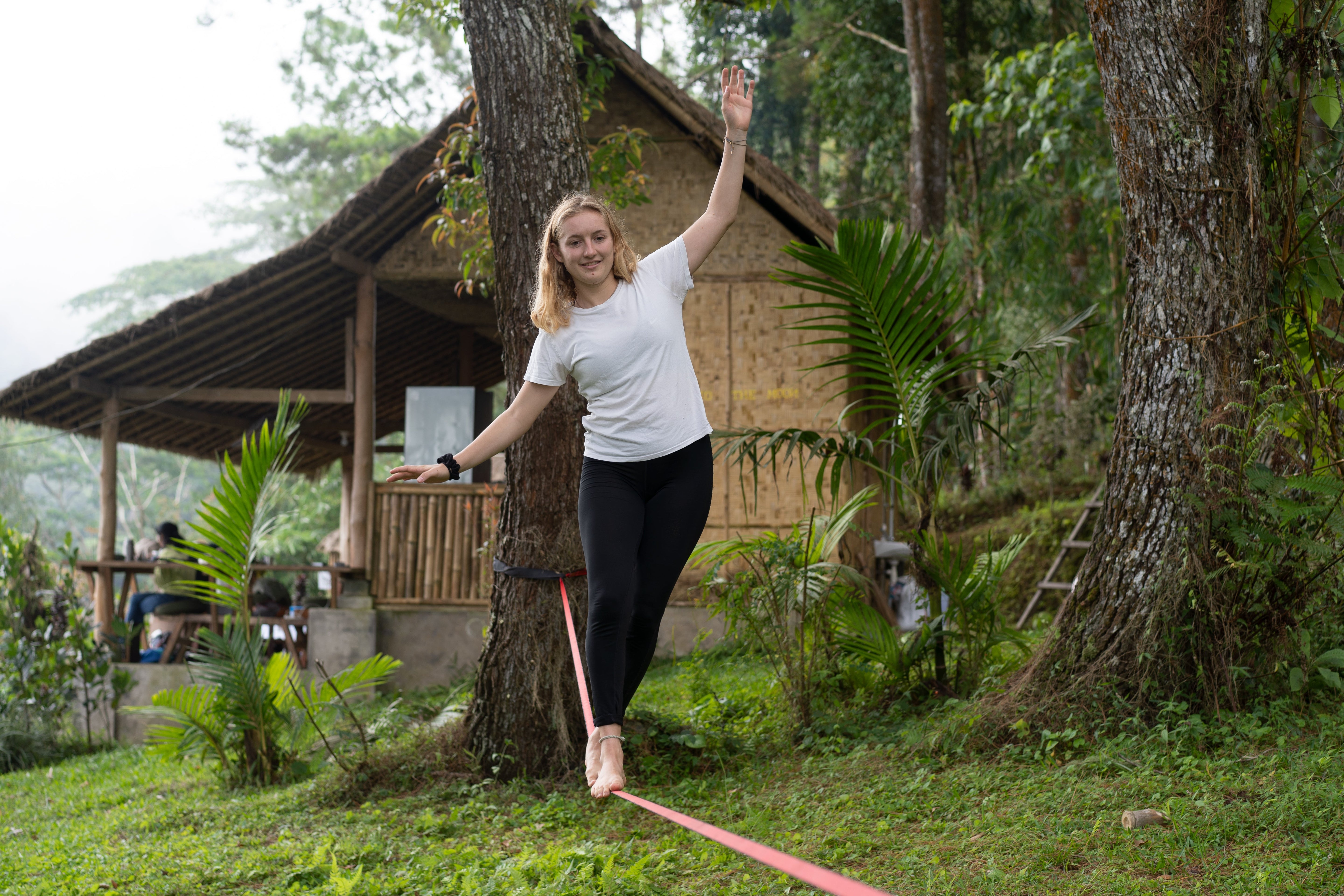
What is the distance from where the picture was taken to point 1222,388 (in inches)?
154

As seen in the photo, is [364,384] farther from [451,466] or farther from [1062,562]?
[1062,562]

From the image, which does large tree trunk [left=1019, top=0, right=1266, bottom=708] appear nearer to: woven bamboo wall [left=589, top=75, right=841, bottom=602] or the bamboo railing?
woven bamboo wall [left=589, top=75, right=841, bottom=602]

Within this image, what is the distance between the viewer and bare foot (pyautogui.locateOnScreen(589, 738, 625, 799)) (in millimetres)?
2867

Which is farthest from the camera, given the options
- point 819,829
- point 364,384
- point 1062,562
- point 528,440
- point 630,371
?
point 1062,562

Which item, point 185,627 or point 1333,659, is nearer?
point 1333,659

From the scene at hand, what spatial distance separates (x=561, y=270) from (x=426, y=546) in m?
6.77

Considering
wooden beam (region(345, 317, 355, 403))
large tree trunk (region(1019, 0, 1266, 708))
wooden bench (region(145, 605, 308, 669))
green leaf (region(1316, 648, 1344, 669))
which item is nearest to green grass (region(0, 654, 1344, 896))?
green leaf (region(1316, 648, 1344, 669))

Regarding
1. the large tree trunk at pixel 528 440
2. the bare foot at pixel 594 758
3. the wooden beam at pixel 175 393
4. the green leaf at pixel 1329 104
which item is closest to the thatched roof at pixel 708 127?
the large tree trunk at pixel 528 440

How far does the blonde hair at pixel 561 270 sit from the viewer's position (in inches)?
123

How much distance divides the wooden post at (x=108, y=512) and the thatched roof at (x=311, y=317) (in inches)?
7.7

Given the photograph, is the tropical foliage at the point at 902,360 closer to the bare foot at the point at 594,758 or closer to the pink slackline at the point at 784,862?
the bare foot at the point at 594,758

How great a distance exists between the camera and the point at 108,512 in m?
10.7

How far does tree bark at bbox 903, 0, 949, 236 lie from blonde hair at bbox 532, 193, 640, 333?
9.89m

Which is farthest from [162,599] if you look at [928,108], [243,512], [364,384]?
[928,108]
